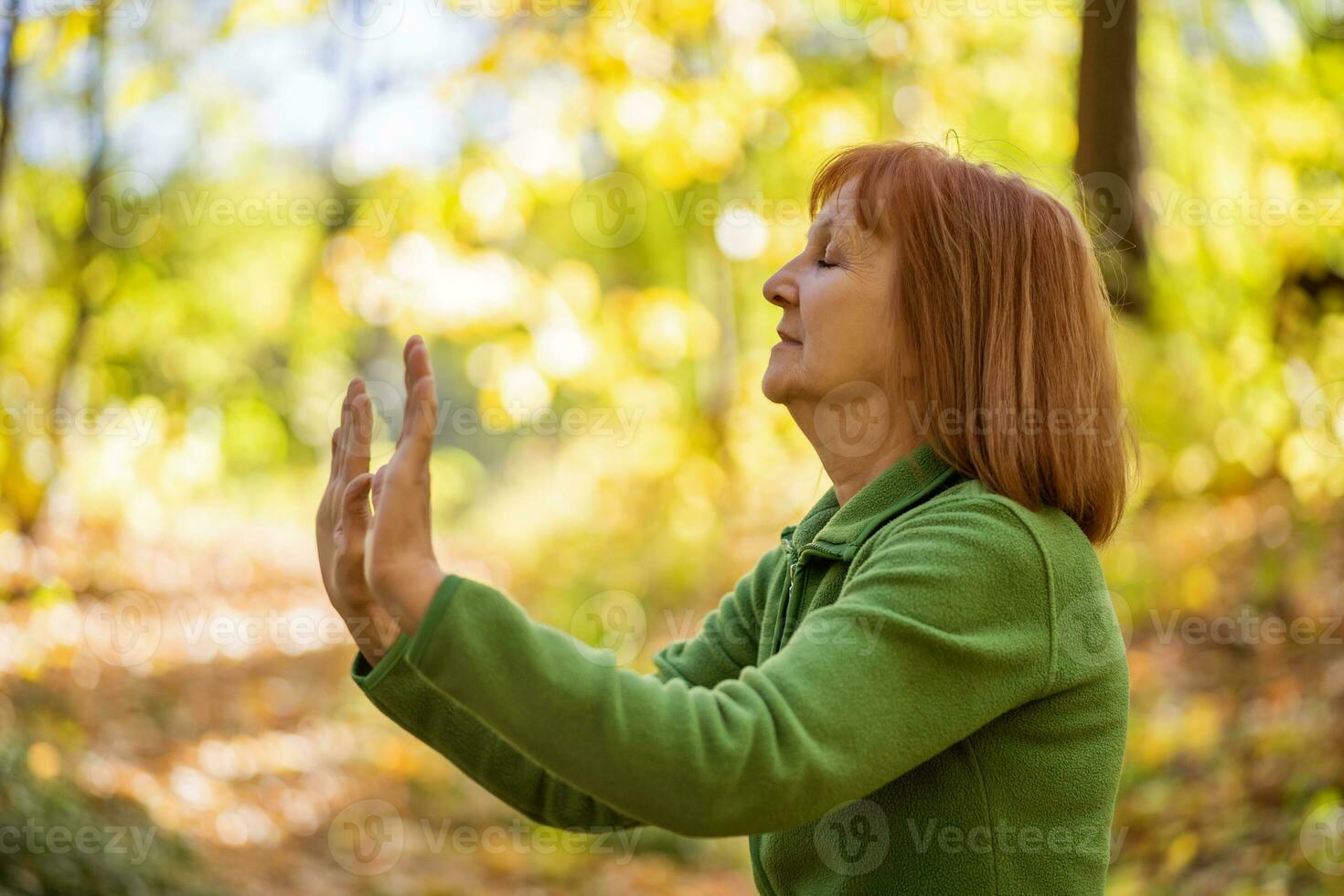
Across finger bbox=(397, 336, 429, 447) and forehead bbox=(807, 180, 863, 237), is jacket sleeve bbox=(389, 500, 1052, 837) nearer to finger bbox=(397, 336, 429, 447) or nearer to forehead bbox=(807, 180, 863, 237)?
finger bbox=(397, 336, 429, 447)

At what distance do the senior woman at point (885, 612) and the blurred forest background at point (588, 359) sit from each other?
2.86 meters

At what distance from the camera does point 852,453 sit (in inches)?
62.7

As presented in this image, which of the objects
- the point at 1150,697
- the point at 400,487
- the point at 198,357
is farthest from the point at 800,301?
the point at 198,357

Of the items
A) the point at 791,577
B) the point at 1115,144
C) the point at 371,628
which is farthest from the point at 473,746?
the point at 1115,144

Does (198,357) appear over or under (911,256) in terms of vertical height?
under

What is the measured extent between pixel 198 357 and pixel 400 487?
8198 mm

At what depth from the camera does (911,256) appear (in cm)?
151

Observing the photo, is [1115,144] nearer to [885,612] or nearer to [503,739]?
[885,612]

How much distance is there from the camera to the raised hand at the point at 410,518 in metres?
1.12

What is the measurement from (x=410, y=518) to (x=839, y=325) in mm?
610

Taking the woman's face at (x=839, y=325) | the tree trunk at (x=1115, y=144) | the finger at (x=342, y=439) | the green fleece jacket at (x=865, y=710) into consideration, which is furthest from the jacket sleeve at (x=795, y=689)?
the tree trunk at (x=1115, y=144)

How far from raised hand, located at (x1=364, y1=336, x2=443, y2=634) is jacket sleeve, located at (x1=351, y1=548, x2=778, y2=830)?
15 centimetres

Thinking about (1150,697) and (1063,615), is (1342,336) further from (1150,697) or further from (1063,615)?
(1063,615)

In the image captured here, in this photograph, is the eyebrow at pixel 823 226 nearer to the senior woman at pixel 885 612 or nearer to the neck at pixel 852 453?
the senior woman at pixel 885 612
